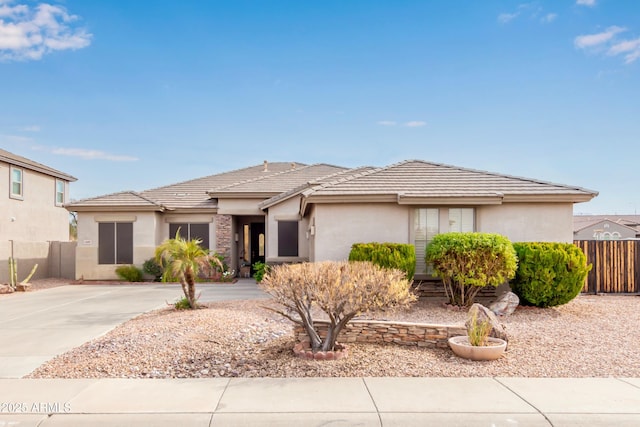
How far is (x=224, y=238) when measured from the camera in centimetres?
2002

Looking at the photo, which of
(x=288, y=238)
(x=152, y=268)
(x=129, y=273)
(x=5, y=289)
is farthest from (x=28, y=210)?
(x=288, y=238)

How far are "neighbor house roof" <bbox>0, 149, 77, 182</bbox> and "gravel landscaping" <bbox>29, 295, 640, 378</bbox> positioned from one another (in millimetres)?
14243

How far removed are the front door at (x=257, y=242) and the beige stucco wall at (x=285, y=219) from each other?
160 inches

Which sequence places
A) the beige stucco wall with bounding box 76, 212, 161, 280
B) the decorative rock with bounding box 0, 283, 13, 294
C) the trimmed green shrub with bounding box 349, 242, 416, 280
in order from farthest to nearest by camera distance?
the beige stucco wall with bounding box 76, 212, 161, 280, the decorative rock with bounding box 0, 283, 13, 294, the trimmed green shrub with bounding box 349, 242, 416, 280

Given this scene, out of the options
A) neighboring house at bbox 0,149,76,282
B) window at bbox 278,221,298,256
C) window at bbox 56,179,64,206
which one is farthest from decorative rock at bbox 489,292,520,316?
window at bbox 56,179,64,206

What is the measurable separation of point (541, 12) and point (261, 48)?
901cm

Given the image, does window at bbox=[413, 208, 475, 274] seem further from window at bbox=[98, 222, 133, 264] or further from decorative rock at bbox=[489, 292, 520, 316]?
window at bbox=[98, 222, 133, 264]

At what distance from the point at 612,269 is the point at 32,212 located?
2430 cm

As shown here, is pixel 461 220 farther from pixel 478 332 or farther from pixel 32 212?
pixel 32 212

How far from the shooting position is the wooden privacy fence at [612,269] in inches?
569

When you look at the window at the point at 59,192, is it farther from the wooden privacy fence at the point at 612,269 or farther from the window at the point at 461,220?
the wooden privacy fence at the point at 612,269

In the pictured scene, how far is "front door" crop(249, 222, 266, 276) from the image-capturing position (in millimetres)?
22641

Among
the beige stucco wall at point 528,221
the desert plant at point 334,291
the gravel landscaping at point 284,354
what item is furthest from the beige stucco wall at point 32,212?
the beige stucco wall at point 528,221

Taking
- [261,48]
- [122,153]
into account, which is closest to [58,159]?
[122,153]
